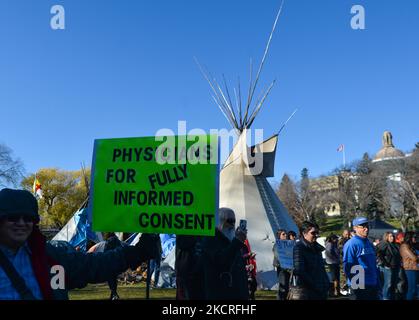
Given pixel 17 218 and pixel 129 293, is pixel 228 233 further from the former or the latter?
pixel 129 293

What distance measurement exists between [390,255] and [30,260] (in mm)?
8316

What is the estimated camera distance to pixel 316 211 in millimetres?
69500

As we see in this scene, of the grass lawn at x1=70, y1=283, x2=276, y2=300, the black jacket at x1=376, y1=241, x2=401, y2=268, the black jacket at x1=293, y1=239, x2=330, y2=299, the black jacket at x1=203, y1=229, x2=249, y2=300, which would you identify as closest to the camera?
the black jacket at x1=203, y1=229, x2=249, y2=300

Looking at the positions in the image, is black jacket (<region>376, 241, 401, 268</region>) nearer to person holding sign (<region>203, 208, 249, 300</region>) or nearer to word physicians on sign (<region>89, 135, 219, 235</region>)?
person holding sign (<region>203, 208, 249, 300</region>)

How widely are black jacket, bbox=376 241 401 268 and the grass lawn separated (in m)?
3.16

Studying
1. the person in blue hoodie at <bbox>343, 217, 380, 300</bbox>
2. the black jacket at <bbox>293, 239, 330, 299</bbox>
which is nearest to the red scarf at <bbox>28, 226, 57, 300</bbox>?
the black jacket at <bbox>293, 239, 330, 299</bbox>

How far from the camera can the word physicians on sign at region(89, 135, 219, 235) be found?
3.85 meters

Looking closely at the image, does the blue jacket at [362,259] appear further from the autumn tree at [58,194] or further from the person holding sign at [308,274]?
the autumn tree at [58,194]

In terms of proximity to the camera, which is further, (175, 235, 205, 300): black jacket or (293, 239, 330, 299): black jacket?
(293, 239, 330, 299): black jacket
